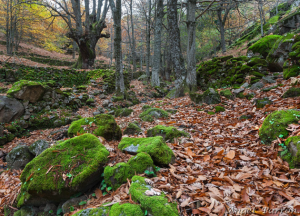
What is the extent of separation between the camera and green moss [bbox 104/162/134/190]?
2.16 m

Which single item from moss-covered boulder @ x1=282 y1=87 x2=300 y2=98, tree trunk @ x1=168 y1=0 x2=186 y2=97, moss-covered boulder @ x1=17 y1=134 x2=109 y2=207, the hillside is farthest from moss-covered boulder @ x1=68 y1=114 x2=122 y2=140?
tree trunk @ x1=168 y1=0 x2=186 y2=97

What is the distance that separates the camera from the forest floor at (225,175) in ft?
5.42

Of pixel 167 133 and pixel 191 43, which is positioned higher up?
pixel 191 43

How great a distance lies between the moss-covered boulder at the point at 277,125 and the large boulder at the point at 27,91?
344 inches

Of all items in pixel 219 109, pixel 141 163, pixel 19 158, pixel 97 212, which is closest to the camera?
pixel 97 212

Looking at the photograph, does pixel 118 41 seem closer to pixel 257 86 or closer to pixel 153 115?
pixel 153 115

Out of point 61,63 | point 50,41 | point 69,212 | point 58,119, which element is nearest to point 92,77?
point 58,119

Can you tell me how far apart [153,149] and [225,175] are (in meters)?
1.07

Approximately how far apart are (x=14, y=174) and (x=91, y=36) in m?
14.3

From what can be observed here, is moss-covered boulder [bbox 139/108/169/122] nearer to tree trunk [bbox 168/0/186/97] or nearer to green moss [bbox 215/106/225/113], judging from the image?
green moss [bbox 215/106/225/113]

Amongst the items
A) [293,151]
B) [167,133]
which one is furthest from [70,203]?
[293,151]

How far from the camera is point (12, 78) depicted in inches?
354

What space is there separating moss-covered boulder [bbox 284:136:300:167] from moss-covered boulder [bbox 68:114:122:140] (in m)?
3.04

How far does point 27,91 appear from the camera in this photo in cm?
717
